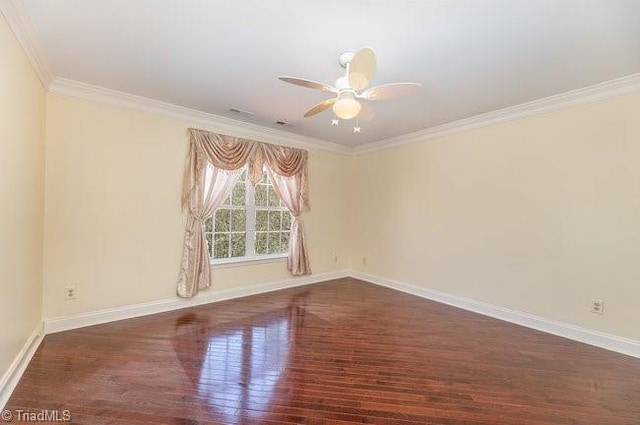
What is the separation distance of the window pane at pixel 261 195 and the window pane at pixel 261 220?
0.12m

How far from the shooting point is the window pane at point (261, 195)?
15.2 feet

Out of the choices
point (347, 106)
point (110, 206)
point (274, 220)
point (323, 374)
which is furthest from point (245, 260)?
point (347, 106)

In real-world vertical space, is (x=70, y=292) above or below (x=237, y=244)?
below

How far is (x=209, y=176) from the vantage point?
4.02 metres

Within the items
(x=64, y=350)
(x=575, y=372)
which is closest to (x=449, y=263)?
(x=575, y=372)

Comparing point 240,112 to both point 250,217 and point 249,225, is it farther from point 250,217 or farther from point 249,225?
point 249,225

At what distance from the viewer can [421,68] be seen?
2578 millimetres

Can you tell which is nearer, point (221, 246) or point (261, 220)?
point (221, 246)

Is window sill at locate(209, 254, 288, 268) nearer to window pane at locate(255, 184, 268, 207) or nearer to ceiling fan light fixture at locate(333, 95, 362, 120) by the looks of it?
window pane at locate(255, 184, 268, 207)

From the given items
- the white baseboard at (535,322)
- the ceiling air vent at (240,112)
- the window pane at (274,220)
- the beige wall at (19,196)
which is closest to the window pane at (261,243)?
the window pane at (274,220)

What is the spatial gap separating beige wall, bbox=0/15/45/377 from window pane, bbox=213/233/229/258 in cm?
182

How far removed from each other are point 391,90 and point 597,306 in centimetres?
292

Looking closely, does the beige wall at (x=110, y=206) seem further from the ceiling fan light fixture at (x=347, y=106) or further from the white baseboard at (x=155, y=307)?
the ceiling fan light fixture at (x=347, y=106)

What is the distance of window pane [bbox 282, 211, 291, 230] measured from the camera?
495 centimetres
